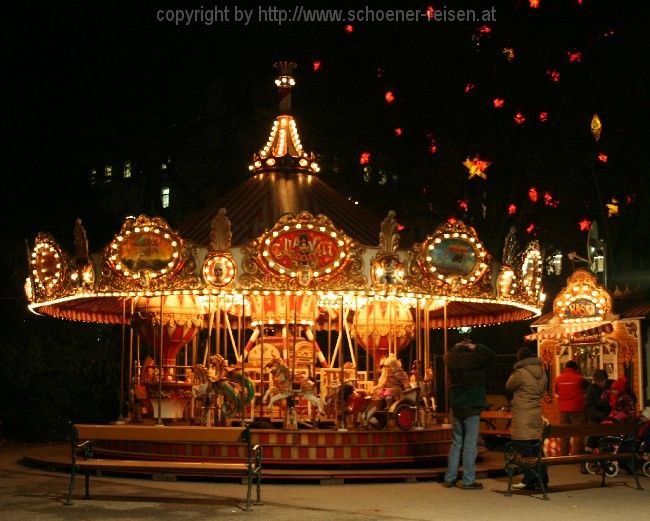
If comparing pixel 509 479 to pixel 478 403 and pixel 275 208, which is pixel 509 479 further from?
pixel 275 208

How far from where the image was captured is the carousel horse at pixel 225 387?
663 inches

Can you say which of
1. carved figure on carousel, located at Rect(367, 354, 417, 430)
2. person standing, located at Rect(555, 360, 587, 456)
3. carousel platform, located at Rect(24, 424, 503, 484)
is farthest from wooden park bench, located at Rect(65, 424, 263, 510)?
person standing, located at Rect(555, 360, 587, 456)

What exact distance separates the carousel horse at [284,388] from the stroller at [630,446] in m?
4.19

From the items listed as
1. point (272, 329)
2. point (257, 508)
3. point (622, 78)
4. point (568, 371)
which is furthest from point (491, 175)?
point (257, 508)

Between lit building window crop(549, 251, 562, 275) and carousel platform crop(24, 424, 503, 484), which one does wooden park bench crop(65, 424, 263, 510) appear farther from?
lit building window crop(549, 251, 562, 275)

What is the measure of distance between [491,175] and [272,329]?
996cm

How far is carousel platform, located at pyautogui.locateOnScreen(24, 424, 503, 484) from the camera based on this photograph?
15.5 m

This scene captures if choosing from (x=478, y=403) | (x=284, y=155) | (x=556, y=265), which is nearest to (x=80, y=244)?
(x=284, y=155)

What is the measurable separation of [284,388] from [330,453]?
4.54ft

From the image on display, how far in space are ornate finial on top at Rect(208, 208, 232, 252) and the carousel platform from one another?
8.86 feet

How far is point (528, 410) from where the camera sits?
13531 millimetres

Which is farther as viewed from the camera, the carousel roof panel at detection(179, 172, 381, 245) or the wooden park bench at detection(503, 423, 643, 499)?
the carousel roof panel at detection(179, 172, 381, 245)

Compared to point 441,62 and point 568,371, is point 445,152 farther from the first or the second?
point 568,371

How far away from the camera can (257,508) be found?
38.8 feet
